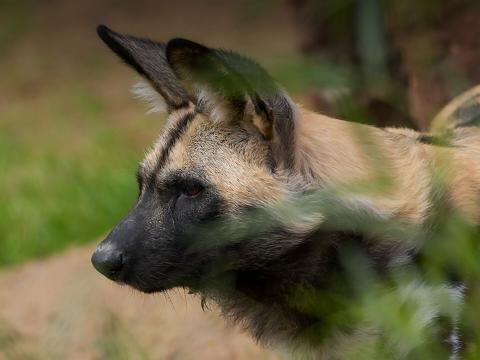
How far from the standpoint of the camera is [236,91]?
7.43 feet

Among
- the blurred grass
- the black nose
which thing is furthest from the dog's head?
the blurred grass

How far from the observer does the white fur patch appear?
2852mm

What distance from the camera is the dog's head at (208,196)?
94.9 inches

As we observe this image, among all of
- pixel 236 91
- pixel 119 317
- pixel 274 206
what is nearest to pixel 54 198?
pixel 119 317

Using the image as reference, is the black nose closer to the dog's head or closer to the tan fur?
the dog's head

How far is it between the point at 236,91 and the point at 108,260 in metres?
0.54

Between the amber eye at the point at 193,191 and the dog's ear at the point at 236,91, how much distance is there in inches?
7.5

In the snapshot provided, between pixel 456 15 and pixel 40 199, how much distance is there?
2547 millimetres

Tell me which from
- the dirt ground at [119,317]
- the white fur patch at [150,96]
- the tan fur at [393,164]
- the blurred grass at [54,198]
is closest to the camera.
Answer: the tan fur at [393,164]

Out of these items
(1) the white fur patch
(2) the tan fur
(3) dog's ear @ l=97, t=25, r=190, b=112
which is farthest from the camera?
(1) the white fur patch

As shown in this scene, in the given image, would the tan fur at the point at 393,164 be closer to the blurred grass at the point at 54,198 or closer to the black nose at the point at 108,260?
the black nose at the point at 108,260

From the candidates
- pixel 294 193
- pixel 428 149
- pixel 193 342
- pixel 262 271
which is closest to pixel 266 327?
pixel 262 271

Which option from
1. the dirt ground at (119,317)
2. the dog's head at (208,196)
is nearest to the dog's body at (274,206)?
the dog's head at (208,196)

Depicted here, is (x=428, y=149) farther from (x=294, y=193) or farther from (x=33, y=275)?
(x=33, y=275)
